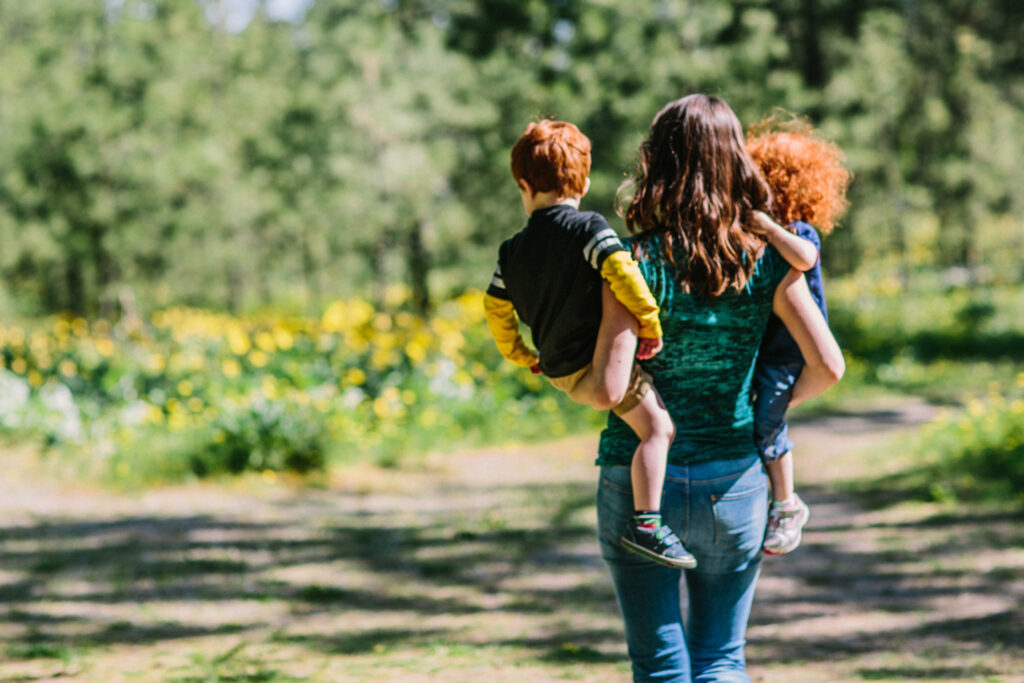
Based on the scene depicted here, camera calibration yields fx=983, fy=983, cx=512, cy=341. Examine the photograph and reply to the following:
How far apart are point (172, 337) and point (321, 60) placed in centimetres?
546

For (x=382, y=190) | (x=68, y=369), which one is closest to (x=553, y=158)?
(x=68, y=369)

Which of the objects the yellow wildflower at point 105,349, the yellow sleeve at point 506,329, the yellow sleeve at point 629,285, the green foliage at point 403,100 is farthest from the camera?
the green foliage at point 403,100

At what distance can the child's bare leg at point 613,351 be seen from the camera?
2.04 metres

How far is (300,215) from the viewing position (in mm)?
20047

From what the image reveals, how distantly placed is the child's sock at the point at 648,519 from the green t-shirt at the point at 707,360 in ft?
0.40

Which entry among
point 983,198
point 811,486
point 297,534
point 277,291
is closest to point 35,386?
point 297,534

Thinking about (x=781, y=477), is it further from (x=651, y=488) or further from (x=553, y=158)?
(x=553, y=158)

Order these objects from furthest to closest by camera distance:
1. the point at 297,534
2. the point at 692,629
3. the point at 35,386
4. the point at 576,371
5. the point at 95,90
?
1. the point at 95,90
2. the point at 35,386
3. the point at 297,534
4. the point at 692,629
5. the point at 576,371

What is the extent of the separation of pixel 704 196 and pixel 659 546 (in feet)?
2.45

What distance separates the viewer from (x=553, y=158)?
2.12 m

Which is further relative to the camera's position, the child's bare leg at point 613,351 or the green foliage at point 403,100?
the green foliage at point 403,100

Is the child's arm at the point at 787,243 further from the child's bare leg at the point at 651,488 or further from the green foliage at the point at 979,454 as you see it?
the green foliage at the point at 979,454

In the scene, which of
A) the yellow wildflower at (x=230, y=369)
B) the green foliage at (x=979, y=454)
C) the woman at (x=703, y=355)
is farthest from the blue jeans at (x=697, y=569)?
the yellow wildflower at (x=230, y=369)

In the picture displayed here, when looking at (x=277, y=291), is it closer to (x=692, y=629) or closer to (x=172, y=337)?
(x=172, y=337)
